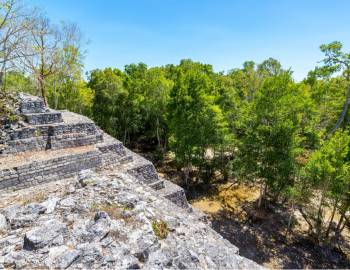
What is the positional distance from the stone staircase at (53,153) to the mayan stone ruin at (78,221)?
0.10 ft

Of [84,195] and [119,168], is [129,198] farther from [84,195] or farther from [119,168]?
[119,168]

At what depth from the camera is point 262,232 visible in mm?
10984

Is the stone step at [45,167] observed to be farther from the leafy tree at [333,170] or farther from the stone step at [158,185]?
the leafy tree at [333,170]

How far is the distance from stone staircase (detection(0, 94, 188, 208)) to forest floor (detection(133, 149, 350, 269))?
400cm

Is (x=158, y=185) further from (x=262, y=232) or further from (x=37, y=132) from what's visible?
(x=262, y=232)

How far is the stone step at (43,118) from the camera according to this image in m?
7.77

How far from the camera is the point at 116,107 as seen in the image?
1959 centimetres

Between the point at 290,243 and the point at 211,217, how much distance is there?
3834 mm

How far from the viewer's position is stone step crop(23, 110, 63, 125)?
7.77 meters

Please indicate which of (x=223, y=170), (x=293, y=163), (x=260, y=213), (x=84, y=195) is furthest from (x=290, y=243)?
(x=84, y=195)

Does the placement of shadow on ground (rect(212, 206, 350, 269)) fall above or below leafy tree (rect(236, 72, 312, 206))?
below

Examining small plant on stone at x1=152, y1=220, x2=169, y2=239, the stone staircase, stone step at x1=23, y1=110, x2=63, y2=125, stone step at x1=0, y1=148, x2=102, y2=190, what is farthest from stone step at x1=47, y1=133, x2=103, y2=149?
small plant on stone at x1=152, y1=220, x2=169, y2=239

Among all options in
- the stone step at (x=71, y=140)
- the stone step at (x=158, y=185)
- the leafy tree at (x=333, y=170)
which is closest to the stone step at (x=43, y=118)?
the stone step at (x=71, y=140)

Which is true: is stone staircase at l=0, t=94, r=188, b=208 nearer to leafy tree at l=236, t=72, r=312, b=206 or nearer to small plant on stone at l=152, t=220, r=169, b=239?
small plant on stone at l=152, t=220, r=169, b=239
